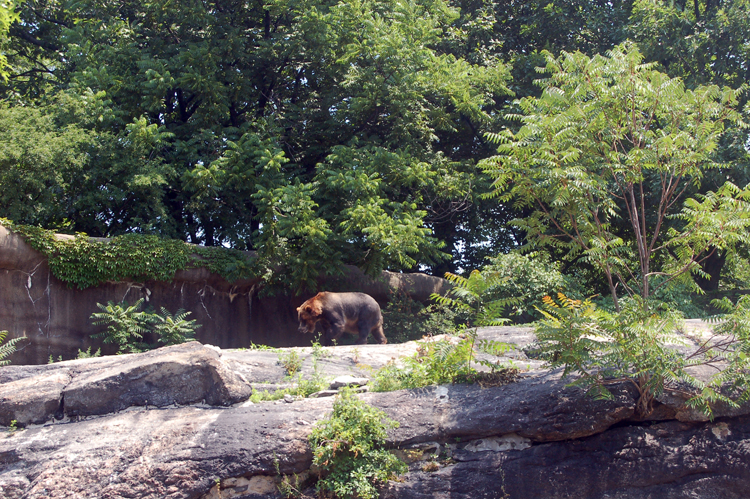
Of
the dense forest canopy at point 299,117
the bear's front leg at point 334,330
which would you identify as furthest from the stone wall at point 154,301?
the bear's front leg at point 334,330

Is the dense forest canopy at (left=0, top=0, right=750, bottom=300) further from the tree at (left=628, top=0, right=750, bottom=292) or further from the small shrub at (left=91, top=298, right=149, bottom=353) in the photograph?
the small shrub at (left=91, top=298, right=149, bottom=353)

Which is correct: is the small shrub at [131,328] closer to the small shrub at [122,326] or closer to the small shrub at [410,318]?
the small shrub at [122,326]

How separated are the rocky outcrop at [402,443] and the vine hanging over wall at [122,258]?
4861 mm

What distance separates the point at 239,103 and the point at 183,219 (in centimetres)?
387

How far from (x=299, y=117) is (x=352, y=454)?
38.6 feet

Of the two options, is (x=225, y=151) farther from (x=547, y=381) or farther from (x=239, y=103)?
(x=547, y=381)

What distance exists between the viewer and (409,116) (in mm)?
14188

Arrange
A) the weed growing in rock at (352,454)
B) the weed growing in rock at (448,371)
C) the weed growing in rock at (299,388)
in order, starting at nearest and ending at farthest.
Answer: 1. the weed growing in rock at (352,454)
2. the weed growing in rock at (448,371)
3. the weed growing in rock at (299,388)

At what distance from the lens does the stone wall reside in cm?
1104

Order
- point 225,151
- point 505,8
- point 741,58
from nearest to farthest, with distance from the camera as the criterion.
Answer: point 225,151, point 741,58, point 505,8

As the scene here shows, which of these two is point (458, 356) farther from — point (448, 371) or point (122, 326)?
point (122, 326)

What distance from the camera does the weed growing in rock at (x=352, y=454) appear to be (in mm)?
6180

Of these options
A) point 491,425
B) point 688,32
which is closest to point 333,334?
point 491,425

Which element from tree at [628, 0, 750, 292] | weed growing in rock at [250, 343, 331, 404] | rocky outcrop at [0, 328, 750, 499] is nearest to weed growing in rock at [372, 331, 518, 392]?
rocky outcrop at [0, 328, 750, 499]
